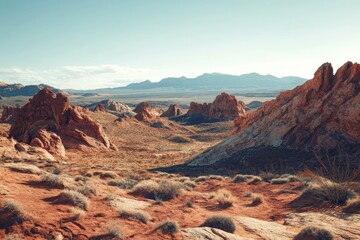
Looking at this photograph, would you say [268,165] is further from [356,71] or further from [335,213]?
[335,213]

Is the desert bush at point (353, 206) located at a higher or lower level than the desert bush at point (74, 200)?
lower

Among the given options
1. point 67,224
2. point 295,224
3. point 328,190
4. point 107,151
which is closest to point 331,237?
point 295,224

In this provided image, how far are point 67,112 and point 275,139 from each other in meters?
30.6

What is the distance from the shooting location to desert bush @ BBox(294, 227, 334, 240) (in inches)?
338

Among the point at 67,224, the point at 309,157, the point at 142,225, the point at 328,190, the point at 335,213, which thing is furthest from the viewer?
the point at 309,157

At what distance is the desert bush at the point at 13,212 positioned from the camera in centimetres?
804

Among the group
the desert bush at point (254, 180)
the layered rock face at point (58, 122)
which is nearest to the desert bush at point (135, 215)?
the desert bush at point (254, 180)

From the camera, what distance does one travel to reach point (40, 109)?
149 ft

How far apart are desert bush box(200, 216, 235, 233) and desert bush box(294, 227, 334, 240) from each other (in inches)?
72.5

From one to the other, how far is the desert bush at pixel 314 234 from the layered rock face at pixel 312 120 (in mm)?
19161

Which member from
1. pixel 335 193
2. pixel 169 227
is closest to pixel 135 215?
pixel 169 227

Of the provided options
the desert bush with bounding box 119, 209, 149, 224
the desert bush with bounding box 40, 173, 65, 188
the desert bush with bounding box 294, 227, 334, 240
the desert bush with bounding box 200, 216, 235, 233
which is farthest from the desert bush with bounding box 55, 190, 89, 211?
the desert bush with bounding box 294, 227, 334, 240

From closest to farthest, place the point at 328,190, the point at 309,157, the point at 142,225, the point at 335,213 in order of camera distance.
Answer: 1. the point at 142,225
2. the point at 335,213
3. the point at 328,190
4. the point at 309,157

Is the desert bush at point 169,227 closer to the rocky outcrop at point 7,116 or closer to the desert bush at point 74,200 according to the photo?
the desert bush at point 74,200
